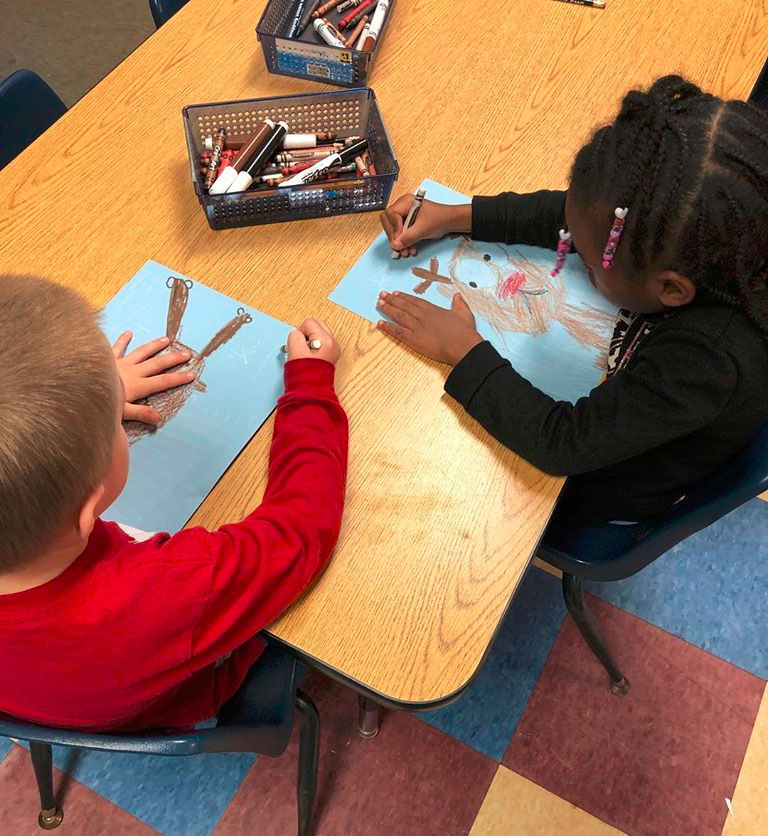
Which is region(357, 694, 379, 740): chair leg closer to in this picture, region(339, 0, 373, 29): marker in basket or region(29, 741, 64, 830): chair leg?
region(29, 741, 64, 830): chair leg

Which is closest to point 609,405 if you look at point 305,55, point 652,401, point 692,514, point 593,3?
point 652,401

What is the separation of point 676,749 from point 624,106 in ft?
3.74

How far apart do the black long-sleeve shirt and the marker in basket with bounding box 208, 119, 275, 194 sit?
415mm

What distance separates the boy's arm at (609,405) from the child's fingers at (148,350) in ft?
1.16

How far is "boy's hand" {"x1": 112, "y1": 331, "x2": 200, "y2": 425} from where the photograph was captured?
2.66 ft

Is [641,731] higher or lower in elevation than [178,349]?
lower

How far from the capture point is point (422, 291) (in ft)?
3.06

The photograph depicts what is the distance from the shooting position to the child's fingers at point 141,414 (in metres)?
0.81

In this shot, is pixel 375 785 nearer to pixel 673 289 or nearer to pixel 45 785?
pixel 45 785

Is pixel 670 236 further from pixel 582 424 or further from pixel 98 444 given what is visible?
pixel 98 444

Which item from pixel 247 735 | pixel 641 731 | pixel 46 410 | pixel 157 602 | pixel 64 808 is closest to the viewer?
pixel 46 410

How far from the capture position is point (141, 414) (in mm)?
809

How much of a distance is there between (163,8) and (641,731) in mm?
1660

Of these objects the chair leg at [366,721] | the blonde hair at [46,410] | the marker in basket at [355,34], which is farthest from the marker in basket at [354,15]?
the chair leg at [366,721]
